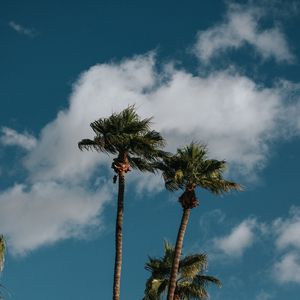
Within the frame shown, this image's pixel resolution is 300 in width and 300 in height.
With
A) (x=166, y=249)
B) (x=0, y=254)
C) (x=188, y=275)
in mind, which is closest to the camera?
(x=0, y=254)

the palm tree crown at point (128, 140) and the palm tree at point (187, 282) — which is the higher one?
the palm tree crown at point (128, 140)

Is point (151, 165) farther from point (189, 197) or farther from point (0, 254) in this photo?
point (0, 254)

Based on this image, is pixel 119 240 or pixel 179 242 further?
pixel 179 242

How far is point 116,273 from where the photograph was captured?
110 ft

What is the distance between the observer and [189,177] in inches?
1426

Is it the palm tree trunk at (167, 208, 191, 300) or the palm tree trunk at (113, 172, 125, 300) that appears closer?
the palm tree trunk at (113, 172, 125, 300)

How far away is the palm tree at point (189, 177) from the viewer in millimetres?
35875

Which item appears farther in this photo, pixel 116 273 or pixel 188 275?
pixel 188 275

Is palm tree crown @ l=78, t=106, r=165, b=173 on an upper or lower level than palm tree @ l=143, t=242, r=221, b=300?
upper

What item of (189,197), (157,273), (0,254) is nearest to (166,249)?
(157,273)

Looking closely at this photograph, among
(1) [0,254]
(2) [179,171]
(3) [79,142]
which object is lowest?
(1) [0,254]

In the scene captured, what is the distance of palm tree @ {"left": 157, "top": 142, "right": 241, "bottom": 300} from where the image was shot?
35.9 meters

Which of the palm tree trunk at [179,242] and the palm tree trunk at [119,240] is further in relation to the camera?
the palm tree trunk at [179,242]

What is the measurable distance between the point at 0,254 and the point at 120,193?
1059cm
